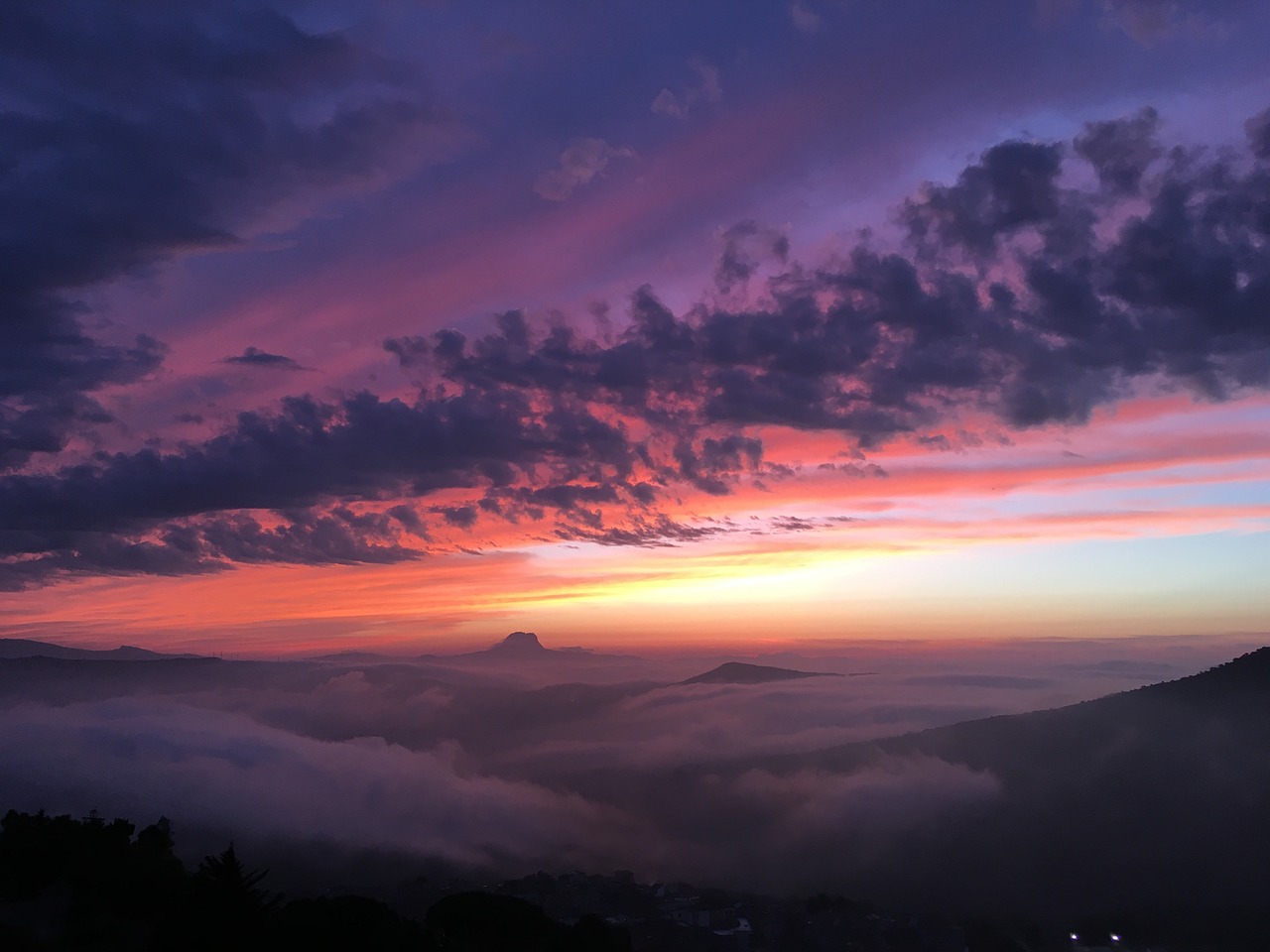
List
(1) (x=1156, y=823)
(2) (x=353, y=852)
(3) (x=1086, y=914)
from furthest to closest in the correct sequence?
(2) (x=353, y=852)
(1) (x=1156, y=823)
(3) (x=1086, y=914)

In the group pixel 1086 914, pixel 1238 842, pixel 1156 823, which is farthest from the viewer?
pixel 1156 823

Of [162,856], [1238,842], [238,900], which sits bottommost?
[1238,842]

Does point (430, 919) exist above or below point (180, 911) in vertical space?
below

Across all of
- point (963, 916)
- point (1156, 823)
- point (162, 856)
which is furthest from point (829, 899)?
point (162, 856)

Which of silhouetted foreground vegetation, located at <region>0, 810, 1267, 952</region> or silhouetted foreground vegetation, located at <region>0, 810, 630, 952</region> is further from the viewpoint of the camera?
silhouetted foreground vegetation, located at <region>0, 810, 1267, 952</region>

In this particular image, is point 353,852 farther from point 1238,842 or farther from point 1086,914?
point 1238,842

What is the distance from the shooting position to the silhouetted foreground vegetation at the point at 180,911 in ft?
108

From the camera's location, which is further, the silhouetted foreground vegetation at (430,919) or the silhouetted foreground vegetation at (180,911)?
the silhouetted foreground vegetation at (430,919)

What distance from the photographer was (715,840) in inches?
A: 7274

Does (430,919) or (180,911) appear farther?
(430,919)

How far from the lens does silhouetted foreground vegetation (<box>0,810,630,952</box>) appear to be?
33.0 m

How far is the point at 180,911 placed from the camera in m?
34.5

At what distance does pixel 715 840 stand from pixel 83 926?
161782 mm

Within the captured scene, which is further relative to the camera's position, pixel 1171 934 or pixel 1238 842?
pixel 1238 842
